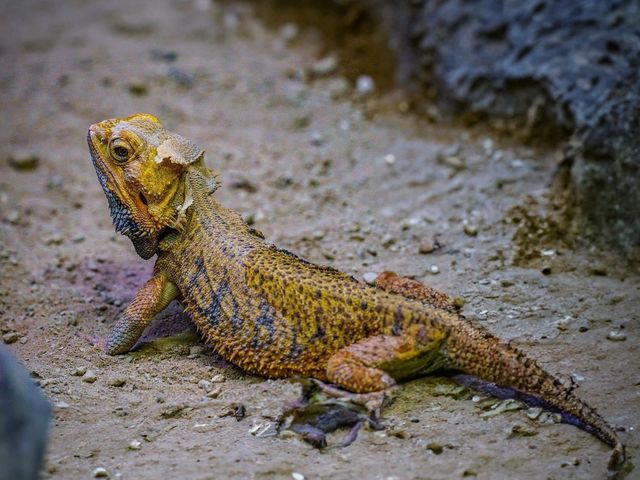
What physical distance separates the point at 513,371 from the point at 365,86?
228 inches

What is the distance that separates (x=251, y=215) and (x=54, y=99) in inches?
150

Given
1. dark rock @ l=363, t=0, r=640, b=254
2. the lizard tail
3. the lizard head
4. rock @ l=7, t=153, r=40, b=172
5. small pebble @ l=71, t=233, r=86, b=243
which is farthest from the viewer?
rock @ l=7, t=153, r=40, b=172

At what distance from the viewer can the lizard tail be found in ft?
→ 12.4

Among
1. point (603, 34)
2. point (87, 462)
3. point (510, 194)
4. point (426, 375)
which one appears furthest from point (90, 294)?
point (603, 34)

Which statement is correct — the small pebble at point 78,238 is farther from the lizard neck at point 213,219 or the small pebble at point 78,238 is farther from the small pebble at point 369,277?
the small pebble at point 369,277

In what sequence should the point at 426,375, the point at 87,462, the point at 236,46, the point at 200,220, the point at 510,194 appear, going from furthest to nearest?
the point at 236,46 < the point at 510,194 < the point at 200,220 < the point at 426,375 < the point at 87,462

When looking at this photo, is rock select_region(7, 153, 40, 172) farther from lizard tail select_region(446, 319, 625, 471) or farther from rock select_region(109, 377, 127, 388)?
lizard tail select_region(446, 319, 625, 471)

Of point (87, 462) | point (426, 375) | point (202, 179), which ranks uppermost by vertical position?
point (202, 179)

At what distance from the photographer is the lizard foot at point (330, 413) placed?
3.91 metres

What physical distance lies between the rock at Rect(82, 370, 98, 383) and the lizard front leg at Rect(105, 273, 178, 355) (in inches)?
9.7

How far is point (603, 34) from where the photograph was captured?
22.1 feet

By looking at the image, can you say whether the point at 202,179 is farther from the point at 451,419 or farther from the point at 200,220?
the point at 451,419

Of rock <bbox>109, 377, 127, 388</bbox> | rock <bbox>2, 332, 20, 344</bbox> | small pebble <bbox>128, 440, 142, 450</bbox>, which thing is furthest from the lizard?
small pebble <bbox>128, 440, 142, 450</bbox>

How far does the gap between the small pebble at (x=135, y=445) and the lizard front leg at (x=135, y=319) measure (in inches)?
39.1
